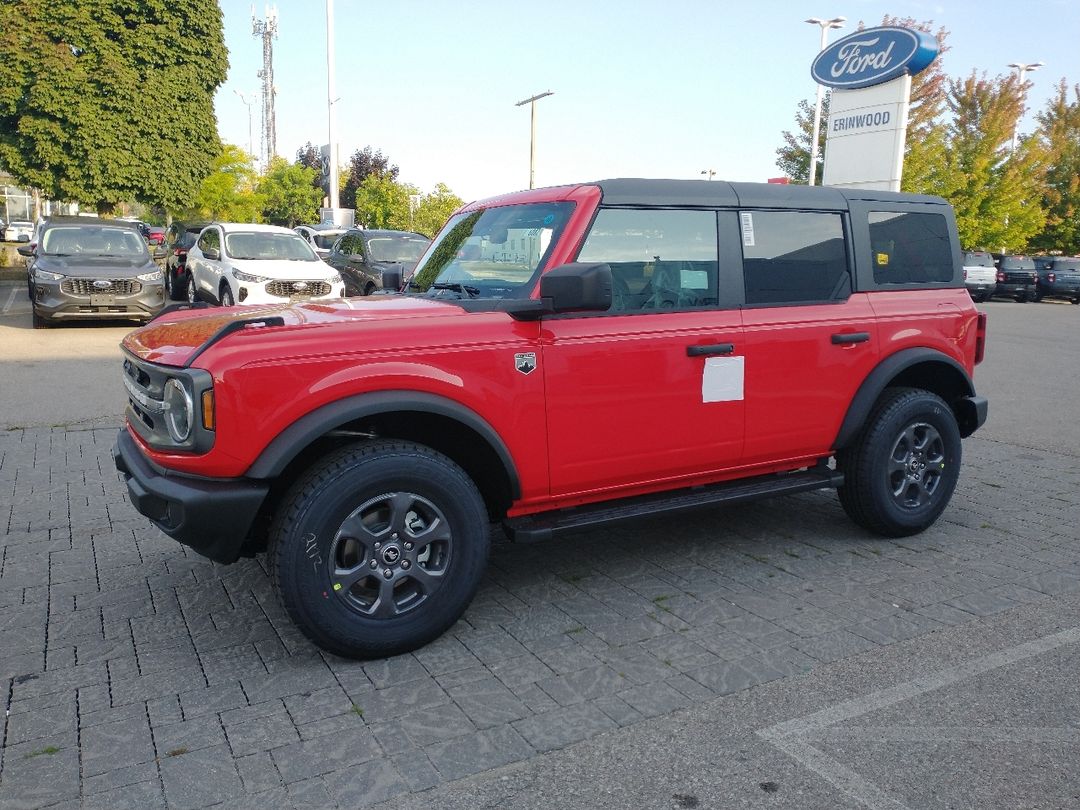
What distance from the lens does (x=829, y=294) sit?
4.63 meters

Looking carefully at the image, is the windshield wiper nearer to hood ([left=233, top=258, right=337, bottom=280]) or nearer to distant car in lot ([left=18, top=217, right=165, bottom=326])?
hood ([left=233, top=258, right=337, bottom=280])

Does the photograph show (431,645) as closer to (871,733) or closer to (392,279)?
(871,733)

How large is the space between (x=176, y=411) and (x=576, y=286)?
1598 millimetres

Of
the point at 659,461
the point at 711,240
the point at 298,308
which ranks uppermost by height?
the point at 711,240

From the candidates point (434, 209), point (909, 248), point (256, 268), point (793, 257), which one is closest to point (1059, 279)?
point (434, 209)

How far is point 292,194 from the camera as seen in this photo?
139 feet

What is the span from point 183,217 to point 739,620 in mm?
34281

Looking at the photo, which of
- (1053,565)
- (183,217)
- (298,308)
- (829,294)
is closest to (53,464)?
(298,308)

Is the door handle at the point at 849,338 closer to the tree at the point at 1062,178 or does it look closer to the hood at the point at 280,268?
the hood at the point at 280,268

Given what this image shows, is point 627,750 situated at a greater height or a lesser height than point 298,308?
lesser

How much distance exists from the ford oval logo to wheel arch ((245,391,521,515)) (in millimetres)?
13197

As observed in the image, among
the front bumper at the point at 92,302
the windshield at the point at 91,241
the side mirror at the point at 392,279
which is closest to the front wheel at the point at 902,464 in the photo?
the side mirror at the point at 392,279

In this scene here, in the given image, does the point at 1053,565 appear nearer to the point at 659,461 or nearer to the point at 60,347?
the point at 659,461

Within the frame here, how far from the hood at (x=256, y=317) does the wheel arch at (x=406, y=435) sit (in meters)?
0.38
